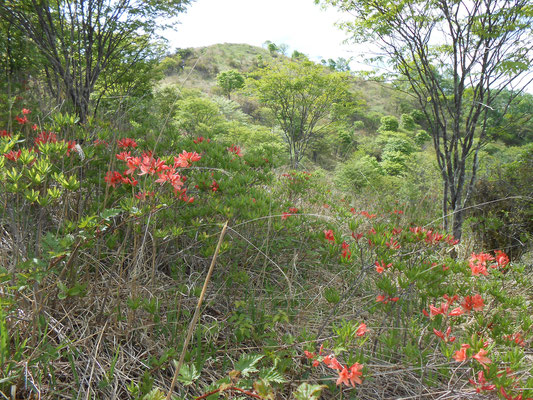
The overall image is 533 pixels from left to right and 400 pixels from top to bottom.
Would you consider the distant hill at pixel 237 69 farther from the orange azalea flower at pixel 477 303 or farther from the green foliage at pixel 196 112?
the orange azalea flower at pixel 477 303

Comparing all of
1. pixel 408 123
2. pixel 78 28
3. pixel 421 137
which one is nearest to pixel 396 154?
pixel 421 137

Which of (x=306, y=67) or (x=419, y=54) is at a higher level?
(x=306, y=67)

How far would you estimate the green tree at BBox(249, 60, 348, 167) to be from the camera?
28.7 ft

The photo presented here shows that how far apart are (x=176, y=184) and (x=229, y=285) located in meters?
0.90

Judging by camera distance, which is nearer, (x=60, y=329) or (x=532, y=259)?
(x=60, y=329)

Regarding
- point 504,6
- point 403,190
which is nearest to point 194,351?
point 504,6

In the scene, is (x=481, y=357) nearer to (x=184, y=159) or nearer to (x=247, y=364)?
(x=247, y=364)

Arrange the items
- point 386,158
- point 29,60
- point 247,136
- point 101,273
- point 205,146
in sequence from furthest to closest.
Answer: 1. point 386,158
2. point 247,136
3. point 29,60
4. point 205,146
5. point 101,273

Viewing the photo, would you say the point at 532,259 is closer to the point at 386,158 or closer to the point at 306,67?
the point at 306,67

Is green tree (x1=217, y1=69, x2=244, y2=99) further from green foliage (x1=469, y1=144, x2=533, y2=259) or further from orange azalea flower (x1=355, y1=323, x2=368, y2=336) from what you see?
orange azalea flower (x1=355, y1=323, x2=368, y2=336)

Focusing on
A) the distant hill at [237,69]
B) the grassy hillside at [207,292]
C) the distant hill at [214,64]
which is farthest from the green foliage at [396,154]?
the grassy hillside at [207,292]

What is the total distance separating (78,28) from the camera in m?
3.96

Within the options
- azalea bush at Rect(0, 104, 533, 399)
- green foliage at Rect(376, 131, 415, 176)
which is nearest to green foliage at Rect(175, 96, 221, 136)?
green foliage at Rect(376, 131, 415, 176)

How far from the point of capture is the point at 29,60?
556 cm
